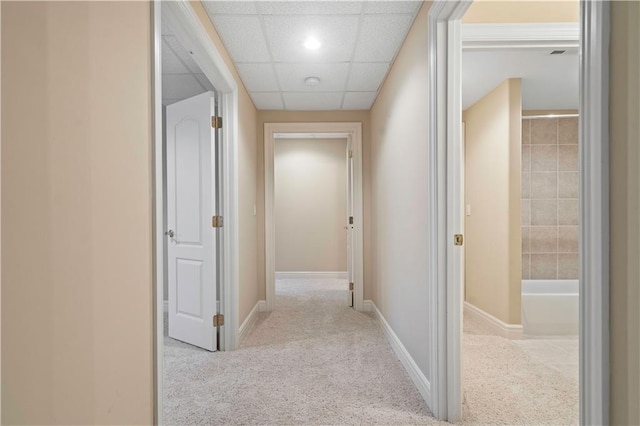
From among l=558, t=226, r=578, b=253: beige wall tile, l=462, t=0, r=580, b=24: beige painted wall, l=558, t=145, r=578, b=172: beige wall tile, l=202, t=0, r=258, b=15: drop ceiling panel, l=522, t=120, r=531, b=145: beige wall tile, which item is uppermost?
l=462, t=0, r=580, b=24: beige painted wall

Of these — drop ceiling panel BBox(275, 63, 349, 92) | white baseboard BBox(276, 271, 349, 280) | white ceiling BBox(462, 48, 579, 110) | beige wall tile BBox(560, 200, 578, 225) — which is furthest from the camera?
white baseboard BBox(276, 271, 349, 280)

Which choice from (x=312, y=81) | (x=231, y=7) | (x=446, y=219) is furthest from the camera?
(x=312, y=81)

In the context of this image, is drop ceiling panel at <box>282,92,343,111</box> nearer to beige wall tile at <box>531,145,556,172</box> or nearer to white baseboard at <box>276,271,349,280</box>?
beige wall tile at <box>531,145,556,172</box>

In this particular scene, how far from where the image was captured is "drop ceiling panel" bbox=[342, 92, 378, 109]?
3.40 m

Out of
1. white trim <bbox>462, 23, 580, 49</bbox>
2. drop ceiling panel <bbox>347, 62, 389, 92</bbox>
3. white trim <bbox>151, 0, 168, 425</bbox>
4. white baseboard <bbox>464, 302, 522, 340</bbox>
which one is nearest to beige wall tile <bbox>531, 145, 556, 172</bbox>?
white baseboard <bbox>464, 302, 522, 340</bbox>

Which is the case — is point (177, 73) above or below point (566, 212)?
Answer: above

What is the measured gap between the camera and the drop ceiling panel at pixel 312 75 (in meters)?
2.75

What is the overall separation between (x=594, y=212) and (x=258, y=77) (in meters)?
2.79

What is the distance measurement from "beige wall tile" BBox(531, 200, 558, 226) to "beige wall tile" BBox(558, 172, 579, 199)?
0.15 meters

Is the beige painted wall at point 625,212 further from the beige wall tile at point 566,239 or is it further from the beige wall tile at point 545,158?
the beige wall tile at point 566,239

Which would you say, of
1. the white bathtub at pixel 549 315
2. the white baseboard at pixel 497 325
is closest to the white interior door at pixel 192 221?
the white baseboard at pixel 497 325

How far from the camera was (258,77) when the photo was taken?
2949 mm

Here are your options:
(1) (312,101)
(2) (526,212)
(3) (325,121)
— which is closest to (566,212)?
(2) (526,212)

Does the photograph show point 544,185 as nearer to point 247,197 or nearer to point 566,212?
point 566,212
